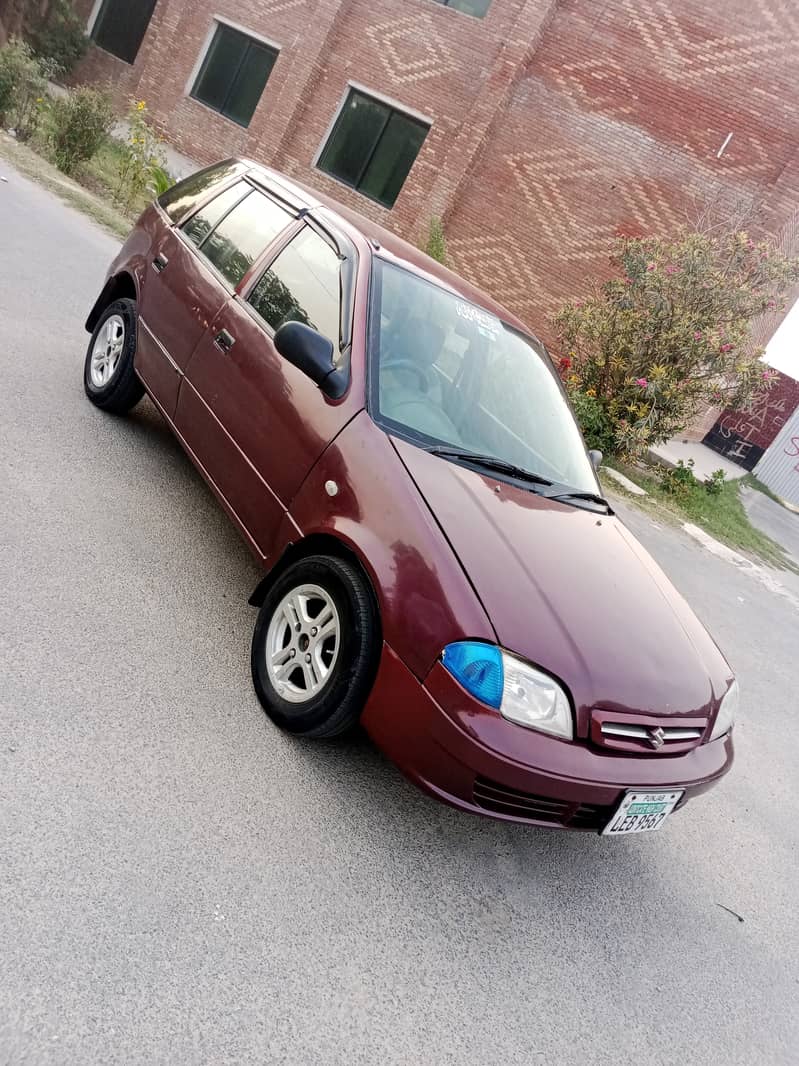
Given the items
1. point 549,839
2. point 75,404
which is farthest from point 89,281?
point 549,839

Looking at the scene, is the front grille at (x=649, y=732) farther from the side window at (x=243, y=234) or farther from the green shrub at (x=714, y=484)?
the green shrub at (x=714, y=484)

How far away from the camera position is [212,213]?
470 cm

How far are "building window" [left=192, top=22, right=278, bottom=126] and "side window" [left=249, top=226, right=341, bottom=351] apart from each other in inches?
669

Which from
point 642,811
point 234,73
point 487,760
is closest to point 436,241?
point 234,73

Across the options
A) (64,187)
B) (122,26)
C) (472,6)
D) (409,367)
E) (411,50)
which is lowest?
(64,187)

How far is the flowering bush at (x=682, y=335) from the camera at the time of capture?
34.0 ft

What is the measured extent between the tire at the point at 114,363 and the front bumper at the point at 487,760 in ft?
9.86

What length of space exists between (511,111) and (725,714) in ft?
50.8

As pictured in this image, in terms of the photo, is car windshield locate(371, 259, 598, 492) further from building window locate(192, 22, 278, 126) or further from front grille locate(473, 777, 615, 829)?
building window locate(192, 22, 278, 126)

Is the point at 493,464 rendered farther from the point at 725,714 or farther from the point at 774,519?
the point at 774,519

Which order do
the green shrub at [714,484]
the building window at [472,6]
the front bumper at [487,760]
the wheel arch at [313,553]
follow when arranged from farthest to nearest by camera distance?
the building window at [472,6] < the green shrub at [714,484] < the wheel arch at [313,553] < the front bumper at [487,760]

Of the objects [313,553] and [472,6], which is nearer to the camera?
[313,553]

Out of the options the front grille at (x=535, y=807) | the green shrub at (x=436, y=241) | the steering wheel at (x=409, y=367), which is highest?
the green shrub at (x=436, y=241)

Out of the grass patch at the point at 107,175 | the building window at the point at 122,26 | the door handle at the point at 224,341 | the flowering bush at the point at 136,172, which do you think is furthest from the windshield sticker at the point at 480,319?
the building window at the point at 122,26
